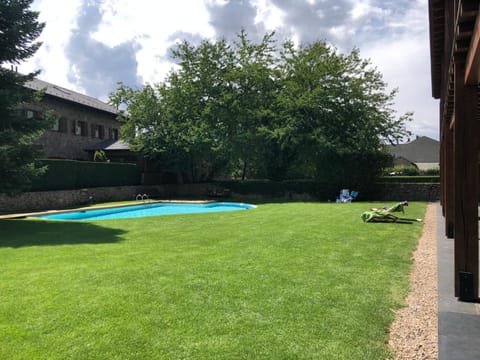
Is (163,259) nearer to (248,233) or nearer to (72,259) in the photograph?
(72,259)

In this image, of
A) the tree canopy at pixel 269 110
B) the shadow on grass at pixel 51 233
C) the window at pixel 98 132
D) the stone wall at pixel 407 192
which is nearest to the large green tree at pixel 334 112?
the tree canopy at pixel 269 110

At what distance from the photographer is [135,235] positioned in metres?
9.91

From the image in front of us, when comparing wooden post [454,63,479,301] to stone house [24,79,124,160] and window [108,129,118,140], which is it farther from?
window [108,129,118,140]

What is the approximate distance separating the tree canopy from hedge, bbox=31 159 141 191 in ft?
6.99

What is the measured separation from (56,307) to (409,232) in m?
8.65

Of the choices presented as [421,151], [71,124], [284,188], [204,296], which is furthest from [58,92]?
[421,151]

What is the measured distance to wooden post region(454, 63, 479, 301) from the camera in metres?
4.37

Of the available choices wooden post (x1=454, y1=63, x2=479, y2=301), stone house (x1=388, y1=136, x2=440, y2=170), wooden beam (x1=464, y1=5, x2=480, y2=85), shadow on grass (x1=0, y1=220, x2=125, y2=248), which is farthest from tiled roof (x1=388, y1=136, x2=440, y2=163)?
wooden beam (x1=464, y1=5, x2=480, y2=85)

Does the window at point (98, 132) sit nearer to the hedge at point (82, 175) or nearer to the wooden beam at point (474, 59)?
the hedge at point (82, 175)

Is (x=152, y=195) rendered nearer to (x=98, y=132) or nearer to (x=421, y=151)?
(x=98, y=132)

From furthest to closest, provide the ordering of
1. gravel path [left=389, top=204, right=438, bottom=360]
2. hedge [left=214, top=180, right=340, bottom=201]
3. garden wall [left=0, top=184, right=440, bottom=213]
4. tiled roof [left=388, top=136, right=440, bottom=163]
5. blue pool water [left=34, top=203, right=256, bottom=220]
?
tiled roof [left=388, top=136, right=440, bottom=163] < hedge [left=214, top=180, right=340, bottom=201] < garden wall [left=0, top=184, right=440, bottom=213] < blue pool water [left=34, top=203, right=256, bottom=220] < gravel path [left=389, top=204, right=438, bottom=360]

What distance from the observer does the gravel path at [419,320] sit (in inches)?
134

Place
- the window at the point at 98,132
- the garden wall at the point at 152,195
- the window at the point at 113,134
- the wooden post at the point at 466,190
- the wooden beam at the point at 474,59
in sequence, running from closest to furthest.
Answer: the wooden beam at the point at 474,59
the wooden post at the point at 466,190
the garden wall at the point at 152,195
the window at the point at 98,132
the window at the point at 113,134

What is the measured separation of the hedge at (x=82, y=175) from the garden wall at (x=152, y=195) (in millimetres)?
382
